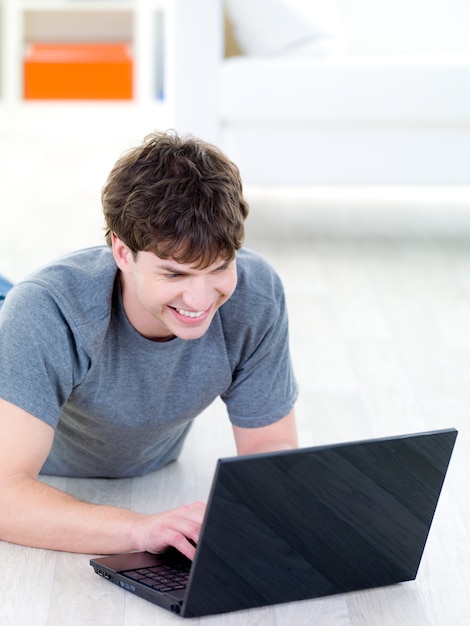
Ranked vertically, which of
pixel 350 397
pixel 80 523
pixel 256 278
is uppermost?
pixel 256 278

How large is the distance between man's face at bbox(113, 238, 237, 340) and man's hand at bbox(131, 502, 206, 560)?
24 centimetres

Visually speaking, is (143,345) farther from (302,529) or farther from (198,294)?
(302,529)

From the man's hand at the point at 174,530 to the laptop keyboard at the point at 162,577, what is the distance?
3cm

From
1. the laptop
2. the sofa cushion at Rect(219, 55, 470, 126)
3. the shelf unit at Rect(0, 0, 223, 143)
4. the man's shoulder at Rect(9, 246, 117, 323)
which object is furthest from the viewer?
the shelf unit at Rect(0, 0, 223, 143)

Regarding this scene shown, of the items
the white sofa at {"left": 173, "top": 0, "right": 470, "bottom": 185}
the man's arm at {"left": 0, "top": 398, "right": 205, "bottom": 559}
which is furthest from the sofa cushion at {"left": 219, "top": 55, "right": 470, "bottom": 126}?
the man's arm at {"left": 0, "top": 398, "right": 205, "bottom": 559}

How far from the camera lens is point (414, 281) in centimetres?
321

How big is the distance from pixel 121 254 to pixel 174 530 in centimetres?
38

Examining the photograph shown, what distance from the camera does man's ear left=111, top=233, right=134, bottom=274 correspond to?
153 cm

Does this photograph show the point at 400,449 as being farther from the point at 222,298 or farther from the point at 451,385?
the point at 451,385

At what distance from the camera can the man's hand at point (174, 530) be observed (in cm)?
148

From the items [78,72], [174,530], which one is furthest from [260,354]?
[78,72]

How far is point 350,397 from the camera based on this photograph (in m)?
2.40

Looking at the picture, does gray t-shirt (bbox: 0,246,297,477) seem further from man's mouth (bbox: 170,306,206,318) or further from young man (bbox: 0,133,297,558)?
man's mouth (bbox: 170,306,206,318)

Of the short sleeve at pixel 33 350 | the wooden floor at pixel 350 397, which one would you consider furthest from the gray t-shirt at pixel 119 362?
the wooden floor at pixel 350 397
